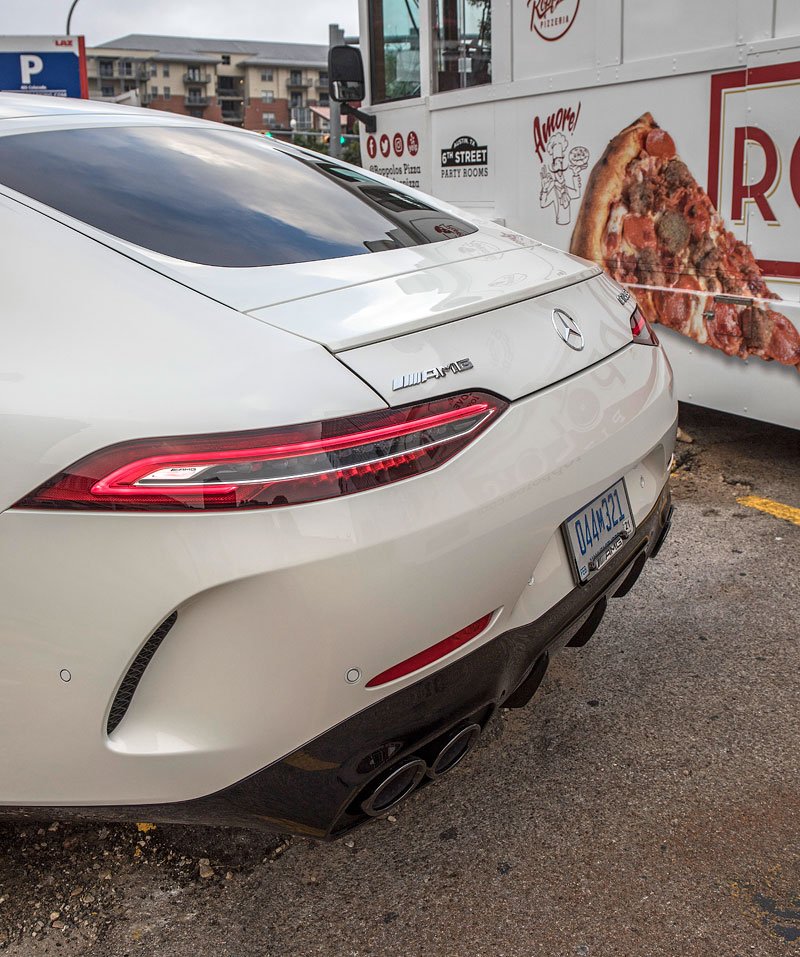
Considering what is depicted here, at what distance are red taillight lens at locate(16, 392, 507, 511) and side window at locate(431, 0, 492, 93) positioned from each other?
182 inches

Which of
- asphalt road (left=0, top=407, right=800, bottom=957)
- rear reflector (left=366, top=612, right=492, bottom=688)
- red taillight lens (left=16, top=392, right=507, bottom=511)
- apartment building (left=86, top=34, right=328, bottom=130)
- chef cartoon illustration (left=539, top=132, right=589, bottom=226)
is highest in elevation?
apartment building (left=86, top=34, right=328, bottom=130)

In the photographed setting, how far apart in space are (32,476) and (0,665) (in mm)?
349

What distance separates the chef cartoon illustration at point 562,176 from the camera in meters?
5.25

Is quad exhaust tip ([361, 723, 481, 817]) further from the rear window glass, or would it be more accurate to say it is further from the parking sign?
the parking sign

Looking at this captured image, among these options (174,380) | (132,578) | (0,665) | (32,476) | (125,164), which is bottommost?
(0,665)

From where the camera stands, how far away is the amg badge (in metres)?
1.78

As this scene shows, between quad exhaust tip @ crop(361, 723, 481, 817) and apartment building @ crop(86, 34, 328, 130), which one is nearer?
quad exhaust tip @ crop(361, 723, 481, 817)

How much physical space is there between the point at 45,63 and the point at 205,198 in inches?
602

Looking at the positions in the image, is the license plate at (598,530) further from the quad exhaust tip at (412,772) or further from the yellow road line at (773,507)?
the yellow road line at (773,507)

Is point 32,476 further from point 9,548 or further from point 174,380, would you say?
point 174,380

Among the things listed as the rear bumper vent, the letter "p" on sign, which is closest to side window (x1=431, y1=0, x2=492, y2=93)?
the rear bumper vent

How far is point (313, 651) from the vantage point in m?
1.70

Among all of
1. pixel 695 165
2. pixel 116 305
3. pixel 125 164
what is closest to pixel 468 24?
pixel 695 165

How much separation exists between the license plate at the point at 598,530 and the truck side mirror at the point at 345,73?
5260 millimetres
